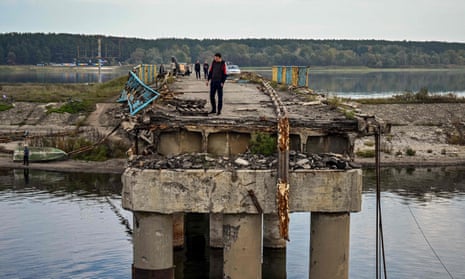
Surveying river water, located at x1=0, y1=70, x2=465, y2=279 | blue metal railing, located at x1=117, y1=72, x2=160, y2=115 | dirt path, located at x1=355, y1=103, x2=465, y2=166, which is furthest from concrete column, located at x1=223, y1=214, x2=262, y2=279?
dirt path, located at x1=355, y1=103, x2=465, y2=166

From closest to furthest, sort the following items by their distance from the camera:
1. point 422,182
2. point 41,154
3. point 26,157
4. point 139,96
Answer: point 139,96 → point 422,182 → point 26,157 → point 41,154

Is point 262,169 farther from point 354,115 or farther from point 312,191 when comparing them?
point 354,115

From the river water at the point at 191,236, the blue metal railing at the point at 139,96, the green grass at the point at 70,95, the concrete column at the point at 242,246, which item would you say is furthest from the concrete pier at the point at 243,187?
the green grass at the point at 70,95

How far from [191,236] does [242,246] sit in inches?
514

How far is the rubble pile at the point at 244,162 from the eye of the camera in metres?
15.8

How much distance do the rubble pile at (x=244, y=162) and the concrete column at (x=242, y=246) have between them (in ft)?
3.73

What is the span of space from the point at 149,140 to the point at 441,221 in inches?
694

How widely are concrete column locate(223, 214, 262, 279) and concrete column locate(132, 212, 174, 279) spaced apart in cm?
140

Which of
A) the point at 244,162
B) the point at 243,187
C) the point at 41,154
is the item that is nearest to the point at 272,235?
the point at 244,162

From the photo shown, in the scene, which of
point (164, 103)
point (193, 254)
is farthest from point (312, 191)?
point (193, 254)

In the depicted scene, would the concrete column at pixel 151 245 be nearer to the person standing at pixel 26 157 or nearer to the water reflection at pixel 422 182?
the water reflection at pixel 422 182

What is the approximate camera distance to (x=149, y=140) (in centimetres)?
1798

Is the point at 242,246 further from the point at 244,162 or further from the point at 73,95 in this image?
the point at 73,95

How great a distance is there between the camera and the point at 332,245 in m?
16.0
